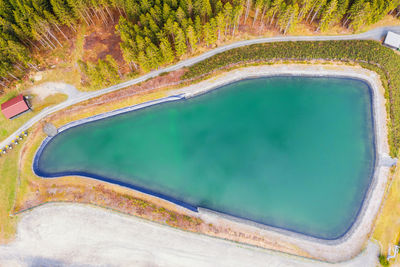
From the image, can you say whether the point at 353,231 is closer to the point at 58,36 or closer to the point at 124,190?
the point at 124,190

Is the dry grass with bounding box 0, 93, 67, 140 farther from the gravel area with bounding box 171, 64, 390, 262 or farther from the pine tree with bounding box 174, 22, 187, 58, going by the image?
the pine tree with bounding box 174, 22, 187, 58

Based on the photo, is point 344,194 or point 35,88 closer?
point 344,194

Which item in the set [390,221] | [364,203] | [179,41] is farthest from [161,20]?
[390,221]

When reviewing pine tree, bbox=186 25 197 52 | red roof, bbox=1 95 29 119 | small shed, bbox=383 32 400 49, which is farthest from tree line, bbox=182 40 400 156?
red roof, bbox=1 95 29 119

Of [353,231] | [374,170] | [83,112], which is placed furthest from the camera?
[83,112]

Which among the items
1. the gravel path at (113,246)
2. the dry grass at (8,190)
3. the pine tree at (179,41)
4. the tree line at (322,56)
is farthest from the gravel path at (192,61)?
the gravel path at (113,246)

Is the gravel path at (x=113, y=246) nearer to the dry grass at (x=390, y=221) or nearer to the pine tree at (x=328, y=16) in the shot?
the dry grass at (x=390, y=221)

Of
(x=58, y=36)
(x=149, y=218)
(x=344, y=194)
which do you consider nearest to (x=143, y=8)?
(x=58, y=36)
